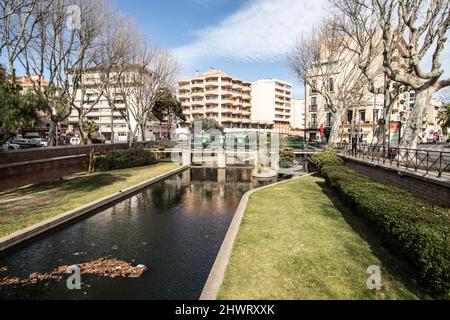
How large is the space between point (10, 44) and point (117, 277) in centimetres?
1785

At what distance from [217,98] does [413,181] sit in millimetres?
70173

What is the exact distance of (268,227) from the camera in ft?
30.0

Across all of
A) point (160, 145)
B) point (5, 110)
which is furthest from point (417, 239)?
point (160, 145)

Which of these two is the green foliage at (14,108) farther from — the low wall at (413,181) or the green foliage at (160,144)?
the green foliage at (160,144)

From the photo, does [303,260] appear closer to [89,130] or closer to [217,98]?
[89,130]

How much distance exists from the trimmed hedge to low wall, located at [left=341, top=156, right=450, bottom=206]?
45.1 inches

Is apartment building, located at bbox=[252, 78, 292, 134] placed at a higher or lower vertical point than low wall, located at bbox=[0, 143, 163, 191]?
higher

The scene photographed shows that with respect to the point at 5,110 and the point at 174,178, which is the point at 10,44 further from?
the point at 174,178

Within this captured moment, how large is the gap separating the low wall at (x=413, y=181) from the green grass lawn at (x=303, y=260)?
3015mm

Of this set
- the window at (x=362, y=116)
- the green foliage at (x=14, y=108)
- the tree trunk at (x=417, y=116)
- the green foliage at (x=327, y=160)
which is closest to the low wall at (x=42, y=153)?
the green foliage at (x=14, y=108)

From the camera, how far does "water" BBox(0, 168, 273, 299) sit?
6.16 m

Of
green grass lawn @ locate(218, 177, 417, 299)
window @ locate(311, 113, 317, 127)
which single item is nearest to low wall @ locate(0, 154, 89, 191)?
green grass lawn @ locate(218, 177, 417, 299)

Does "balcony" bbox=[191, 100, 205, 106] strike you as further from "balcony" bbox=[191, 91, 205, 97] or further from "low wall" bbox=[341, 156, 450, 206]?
"low wall" bbox=[341, 156, 450, 206]

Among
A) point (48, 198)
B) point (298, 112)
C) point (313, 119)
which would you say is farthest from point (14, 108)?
point (298, 112)
